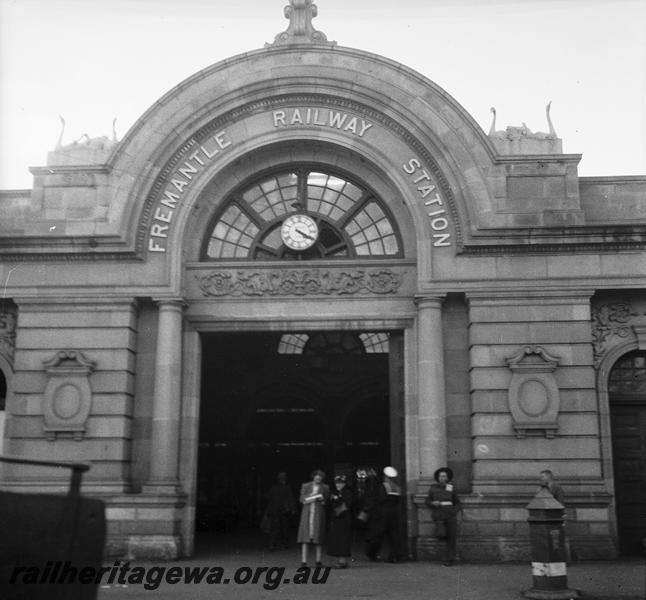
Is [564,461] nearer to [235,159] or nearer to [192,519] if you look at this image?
[192,519]

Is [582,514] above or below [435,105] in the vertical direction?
below

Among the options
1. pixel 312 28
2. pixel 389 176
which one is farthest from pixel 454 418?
pixel 312 28

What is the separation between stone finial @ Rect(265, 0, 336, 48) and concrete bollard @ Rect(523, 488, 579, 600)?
37.5 ft

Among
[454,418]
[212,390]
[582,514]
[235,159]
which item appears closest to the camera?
[582,514]

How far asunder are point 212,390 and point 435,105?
14.2 meters

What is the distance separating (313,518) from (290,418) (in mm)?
14090

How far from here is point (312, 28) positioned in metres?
18.5

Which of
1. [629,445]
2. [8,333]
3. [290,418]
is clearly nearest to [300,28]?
[8,333]

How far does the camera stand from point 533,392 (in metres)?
16.3

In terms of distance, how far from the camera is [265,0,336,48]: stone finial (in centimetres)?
1826

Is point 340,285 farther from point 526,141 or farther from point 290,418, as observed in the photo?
point 290,418

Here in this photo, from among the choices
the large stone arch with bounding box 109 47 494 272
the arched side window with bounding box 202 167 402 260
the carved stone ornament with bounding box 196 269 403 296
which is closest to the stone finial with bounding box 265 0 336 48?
the large stone arch with bounding box 109 47 494 272

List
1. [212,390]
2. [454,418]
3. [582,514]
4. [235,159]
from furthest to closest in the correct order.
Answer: [212,390] < [235,159] < [454,418] < [582,514]

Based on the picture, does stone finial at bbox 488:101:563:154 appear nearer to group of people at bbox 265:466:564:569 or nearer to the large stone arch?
the large stone arch
